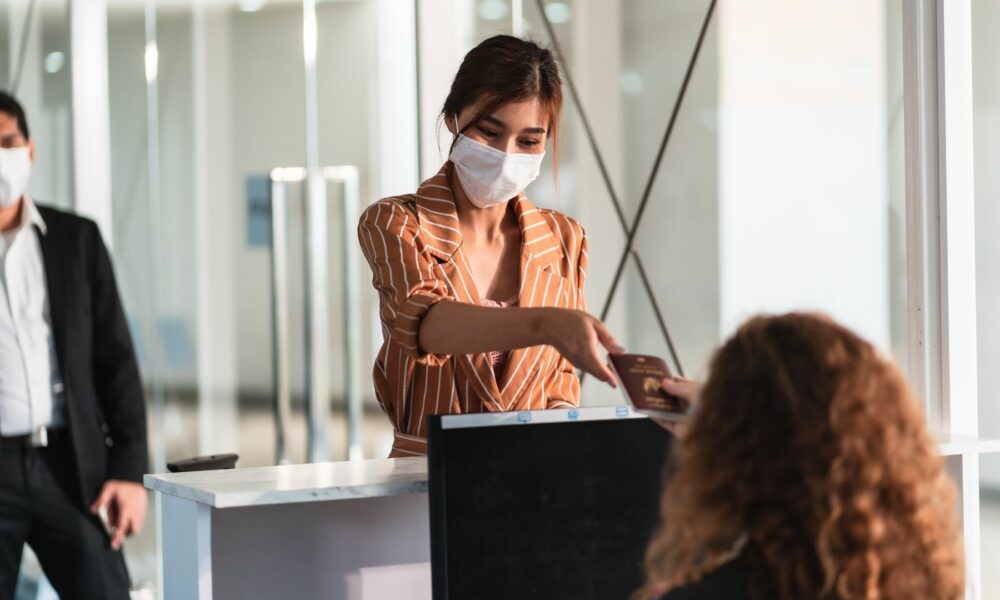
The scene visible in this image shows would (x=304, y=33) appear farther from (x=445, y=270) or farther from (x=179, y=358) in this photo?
(x=445, y=270)

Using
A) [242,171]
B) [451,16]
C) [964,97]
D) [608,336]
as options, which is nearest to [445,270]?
[608,336]

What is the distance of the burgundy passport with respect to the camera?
1777 mm

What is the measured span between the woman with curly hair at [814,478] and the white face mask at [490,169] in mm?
994

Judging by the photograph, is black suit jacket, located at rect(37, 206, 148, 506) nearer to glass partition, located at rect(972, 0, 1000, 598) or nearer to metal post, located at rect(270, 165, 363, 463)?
glass partition, located at rect(972, 0, 1000, 598)

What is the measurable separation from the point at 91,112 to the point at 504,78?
3.24 meters

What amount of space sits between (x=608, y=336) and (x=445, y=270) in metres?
0.44

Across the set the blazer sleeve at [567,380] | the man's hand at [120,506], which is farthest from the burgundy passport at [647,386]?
the man's hand at [120,506]

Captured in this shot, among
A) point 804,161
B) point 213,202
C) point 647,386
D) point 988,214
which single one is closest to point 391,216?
point 647,386

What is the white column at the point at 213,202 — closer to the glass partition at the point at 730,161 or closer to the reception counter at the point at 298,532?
the glass partition at the point at 730,161

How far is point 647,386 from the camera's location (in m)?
1.80

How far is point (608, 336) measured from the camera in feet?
6.15

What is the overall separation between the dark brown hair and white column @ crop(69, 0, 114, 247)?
118 inches

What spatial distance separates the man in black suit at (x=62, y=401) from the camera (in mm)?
2936

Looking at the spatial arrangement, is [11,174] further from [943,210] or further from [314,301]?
[314,301]
